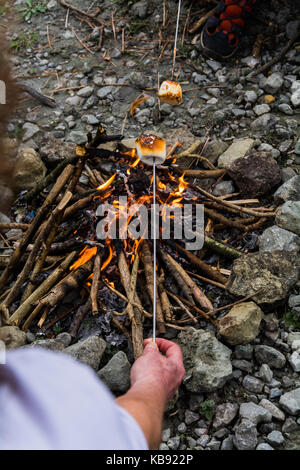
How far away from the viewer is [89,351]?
2.58m

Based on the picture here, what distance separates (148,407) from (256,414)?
106cm

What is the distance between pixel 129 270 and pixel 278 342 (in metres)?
1.16

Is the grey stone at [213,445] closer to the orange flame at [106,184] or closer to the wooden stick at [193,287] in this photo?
the wooden stick at [193,287]

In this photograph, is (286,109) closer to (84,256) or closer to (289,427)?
(84,256)

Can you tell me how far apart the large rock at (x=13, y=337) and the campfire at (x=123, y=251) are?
0.10 m

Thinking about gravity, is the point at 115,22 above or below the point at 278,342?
above

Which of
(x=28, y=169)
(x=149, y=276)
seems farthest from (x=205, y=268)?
(x=28, y=169)

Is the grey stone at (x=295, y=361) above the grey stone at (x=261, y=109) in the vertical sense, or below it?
below

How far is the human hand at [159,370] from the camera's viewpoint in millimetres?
1846

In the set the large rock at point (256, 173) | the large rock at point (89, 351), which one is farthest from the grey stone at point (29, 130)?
the large rock at point (89, 351)

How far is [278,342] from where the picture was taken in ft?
8.82

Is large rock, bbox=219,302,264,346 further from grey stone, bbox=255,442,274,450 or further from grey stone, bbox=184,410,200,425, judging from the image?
grey stone, bbox=255,442,274,450
